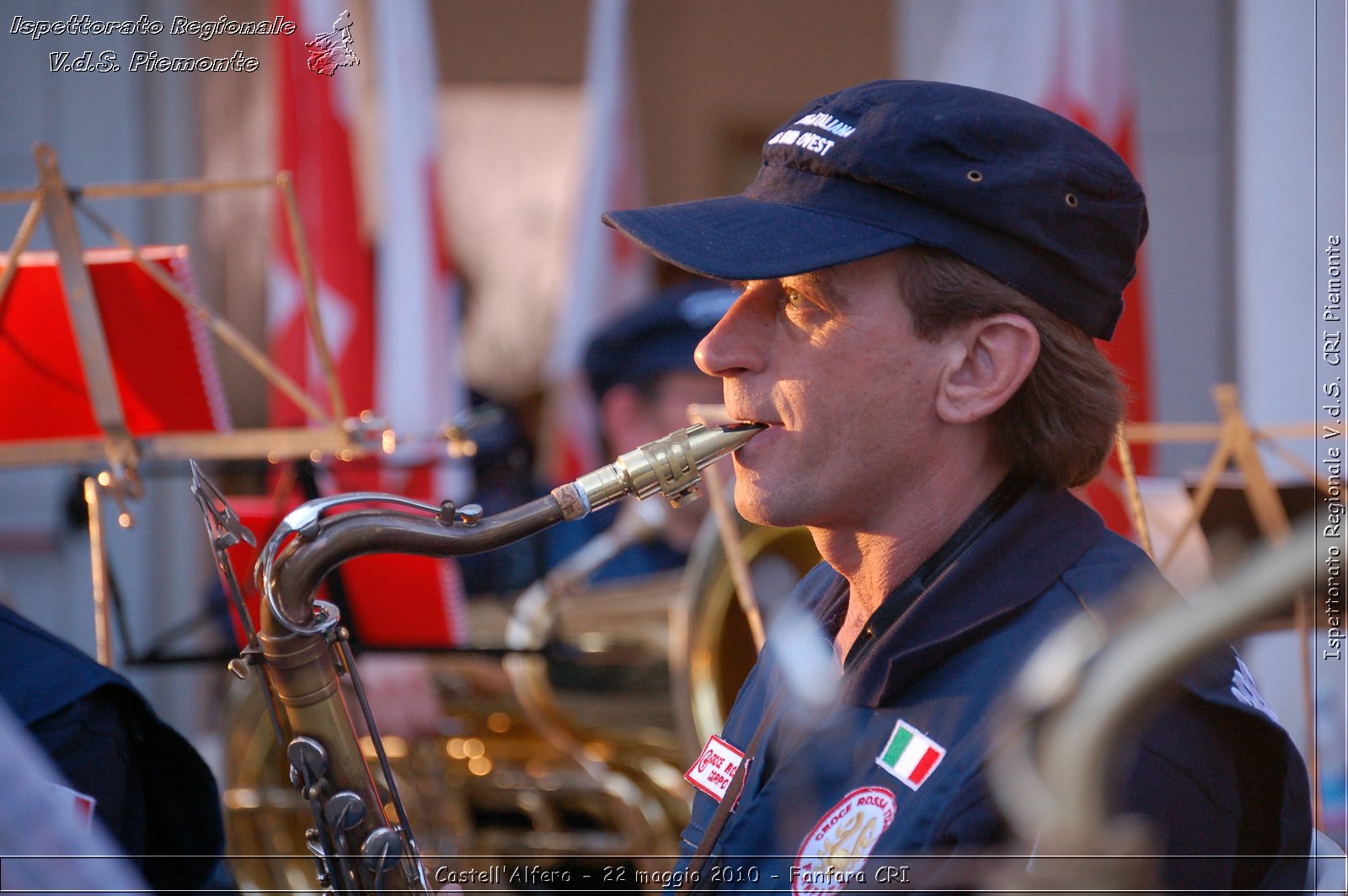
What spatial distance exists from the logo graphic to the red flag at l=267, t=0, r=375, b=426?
28 centimetres

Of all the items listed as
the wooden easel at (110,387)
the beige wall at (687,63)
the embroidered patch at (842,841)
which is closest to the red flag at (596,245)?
the beige wall at (687,63)

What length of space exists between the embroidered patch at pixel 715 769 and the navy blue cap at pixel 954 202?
683mm

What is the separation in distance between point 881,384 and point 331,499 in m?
0.83

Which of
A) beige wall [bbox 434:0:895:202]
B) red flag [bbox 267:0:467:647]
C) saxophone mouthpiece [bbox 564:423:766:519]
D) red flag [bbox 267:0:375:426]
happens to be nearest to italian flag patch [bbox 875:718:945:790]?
saxophone mouthpiece [bbox 564:423:766:519]

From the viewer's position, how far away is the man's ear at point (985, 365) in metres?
1.47

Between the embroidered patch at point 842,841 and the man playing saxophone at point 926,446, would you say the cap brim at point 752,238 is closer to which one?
the man playing saxophone at point 926,446

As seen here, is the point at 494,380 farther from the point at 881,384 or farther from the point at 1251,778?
the point at 1251,778

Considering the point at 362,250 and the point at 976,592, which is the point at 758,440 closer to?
the point at 976,592

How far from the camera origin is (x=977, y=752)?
4.11ft

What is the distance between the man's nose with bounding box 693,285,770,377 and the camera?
158cm

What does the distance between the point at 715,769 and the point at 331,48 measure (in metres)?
2.86

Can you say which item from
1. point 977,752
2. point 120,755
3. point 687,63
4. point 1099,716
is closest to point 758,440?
point 977,752

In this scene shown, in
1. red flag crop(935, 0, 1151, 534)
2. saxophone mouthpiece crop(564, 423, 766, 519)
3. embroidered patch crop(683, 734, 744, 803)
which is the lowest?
embroidered patch crop(683, 734, 744, 803)

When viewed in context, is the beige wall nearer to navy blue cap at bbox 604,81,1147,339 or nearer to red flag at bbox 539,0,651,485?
red flag at bbox 539,0,651,485
